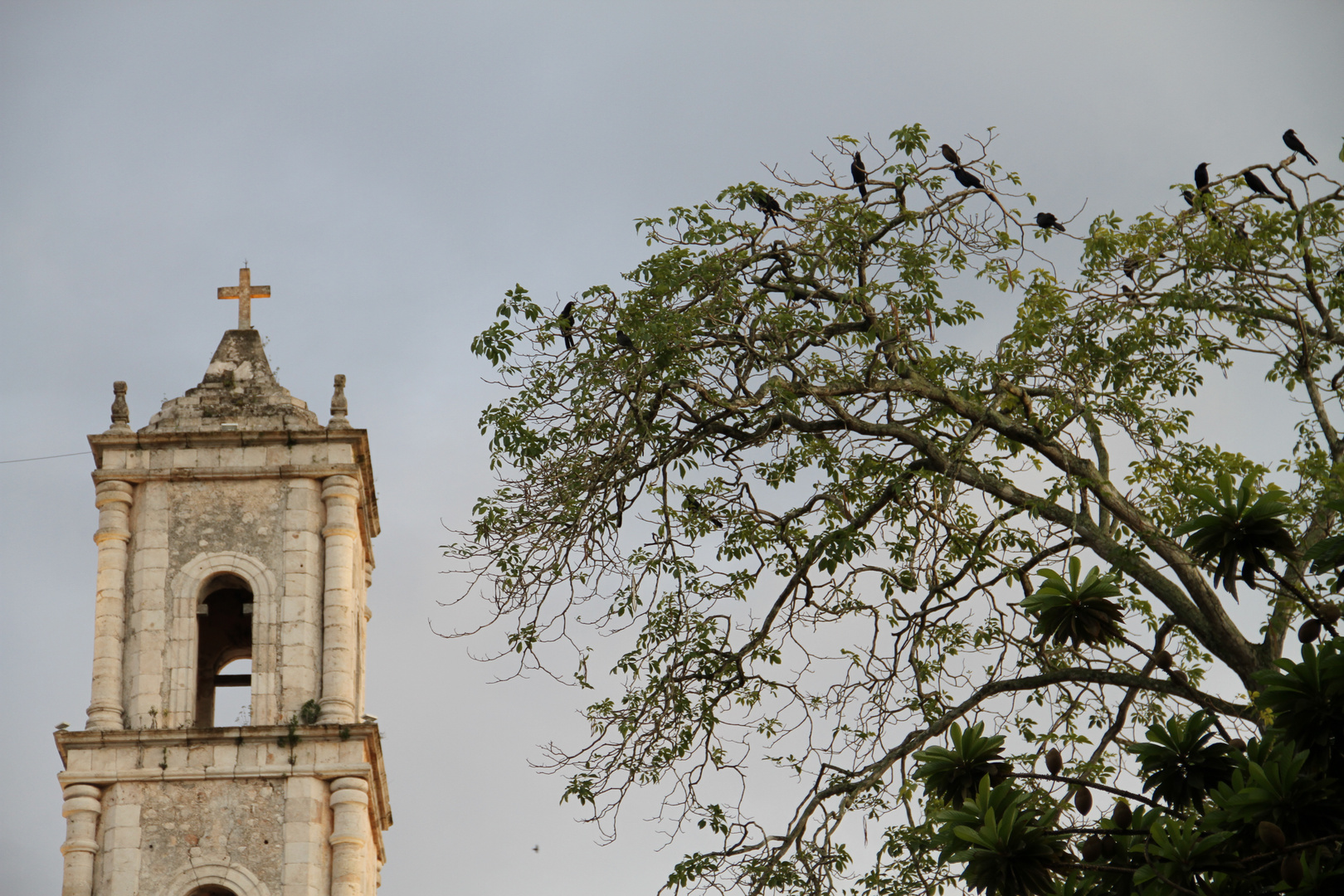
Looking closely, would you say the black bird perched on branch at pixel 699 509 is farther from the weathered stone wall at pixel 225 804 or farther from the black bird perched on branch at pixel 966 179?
the weathered stone wall at pixel 225 804

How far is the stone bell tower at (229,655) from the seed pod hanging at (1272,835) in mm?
14318

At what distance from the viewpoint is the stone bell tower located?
20516 millimetres

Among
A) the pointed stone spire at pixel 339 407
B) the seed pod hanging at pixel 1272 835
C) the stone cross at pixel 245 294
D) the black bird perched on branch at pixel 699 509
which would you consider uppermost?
the stone cross at pixel 245 294

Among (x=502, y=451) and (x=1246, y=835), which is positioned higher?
(x=502, y=451)

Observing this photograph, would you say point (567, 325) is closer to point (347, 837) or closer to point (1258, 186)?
point (1258, 186)

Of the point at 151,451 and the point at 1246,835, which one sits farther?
the point at 151,451

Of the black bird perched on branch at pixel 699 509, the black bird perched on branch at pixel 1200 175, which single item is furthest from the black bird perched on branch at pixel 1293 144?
the black bird perched on branch at pixel 699 509

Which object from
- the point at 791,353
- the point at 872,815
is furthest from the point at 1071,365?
the point at 872,815

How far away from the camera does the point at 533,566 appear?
13.0 meters

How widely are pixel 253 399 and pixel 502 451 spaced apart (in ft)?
35.4

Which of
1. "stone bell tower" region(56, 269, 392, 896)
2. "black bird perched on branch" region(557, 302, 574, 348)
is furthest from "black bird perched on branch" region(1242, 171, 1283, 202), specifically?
"stone bell tower" region(56, 269, 392, 896)

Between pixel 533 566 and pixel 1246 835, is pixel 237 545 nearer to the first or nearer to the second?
pixel 533 566

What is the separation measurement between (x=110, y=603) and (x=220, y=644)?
252cm

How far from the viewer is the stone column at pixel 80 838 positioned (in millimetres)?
20266
